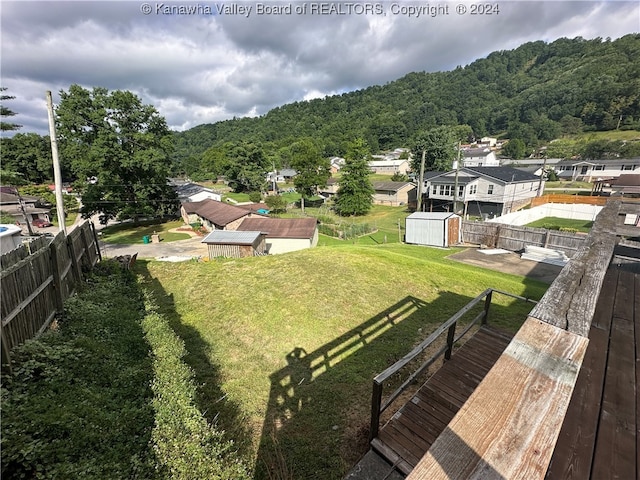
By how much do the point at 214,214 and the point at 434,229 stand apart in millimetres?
22542

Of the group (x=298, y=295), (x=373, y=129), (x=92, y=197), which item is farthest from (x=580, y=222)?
(x=373, y=129)

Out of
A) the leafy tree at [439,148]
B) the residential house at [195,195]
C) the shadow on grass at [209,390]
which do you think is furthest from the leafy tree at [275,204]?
the shadow on grass at [209,390]

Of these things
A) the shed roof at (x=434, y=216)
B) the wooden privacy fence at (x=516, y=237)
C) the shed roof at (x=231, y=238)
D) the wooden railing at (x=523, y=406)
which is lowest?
the wooden privacy fence at (x=516, y=237)

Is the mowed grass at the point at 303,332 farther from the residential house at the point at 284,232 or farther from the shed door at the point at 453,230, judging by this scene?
the residential house at the point at 284,232

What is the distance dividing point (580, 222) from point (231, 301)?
1449 inches

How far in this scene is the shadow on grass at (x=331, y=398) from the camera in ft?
13.7

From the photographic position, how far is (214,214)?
31.4 m

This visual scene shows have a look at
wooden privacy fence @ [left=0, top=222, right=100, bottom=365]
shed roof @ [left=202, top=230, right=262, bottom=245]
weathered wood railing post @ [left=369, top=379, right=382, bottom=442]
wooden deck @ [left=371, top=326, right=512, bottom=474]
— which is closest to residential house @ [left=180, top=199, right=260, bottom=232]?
shed roof @ [left=202, top=230, right=262, bottom=245]

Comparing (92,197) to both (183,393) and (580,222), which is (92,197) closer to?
(183,393)

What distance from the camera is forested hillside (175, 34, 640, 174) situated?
94.8 meters

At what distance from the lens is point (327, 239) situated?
30.3 m

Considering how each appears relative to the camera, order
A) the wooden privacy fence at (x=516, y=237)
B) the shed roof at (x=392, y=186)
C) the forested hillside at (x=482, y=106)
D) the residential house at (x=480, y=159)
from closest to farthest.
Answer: the wooden privacy fence at (x=516, y=237)
the shed roof at (x=392, y=186)
the residential house at (x=480, y=159)
the forested hillside at (x=482, y=106)

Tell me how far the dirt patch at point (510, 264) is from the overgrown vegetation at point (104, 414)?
51.0 ft

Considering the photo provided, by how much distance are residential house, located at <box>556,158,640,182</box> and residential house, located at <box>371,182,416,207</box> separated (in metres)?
36.3
